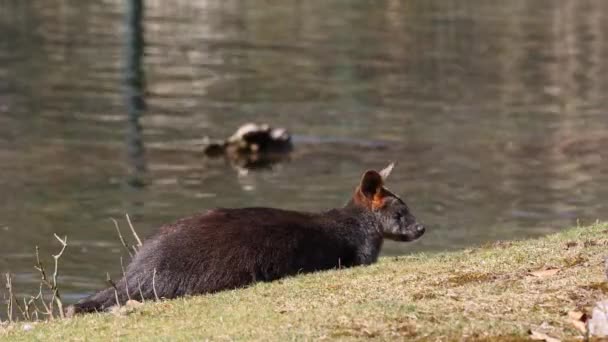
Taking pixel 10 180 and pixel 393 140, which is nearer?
pixel 10 180

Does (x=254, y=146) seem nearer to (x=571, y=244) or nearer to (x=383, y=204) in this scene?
(x=383, y=204)

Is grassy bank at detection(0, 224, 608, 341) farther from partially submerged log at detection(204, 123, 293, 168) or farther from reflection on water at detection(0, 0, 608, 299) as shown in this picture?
partially submerged log at detection(204, 123, 293, 168)

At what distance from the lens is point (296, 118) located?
98.2 feet

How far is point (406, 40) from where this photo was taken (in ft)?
152

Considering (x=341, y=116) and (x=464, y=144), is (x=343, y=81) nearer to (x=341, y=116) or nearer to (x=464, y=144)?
(x=341, y=116)

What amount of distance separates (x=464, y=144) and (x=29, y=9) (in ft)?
88.7

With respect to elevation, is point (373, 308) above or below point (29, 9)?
above

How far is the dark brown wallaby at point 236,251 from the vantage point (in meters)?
9.91

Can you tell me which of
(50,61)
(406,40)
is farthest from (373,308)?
(406,40)

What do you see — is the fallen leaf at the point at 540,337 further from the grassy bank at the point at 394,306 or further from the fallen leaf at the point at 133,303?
the fallen leaf at the point at 133,303

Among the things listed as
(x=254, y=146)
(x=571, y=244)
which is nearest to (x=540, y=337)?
(x=571, y=244)

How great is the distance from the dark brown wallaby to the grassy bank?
449mm

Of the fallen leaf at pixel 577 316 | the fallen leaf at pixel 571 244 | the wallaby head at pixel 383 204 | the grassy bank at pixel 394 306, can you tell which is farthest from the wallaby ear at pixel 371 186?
the fallen leaf at pixel 577 316

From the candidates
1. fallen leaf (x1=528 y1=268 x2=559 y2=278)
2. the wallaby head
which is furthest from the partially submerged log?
fallen leaf (x1=528 y1=268 x2=559 y2=278)
